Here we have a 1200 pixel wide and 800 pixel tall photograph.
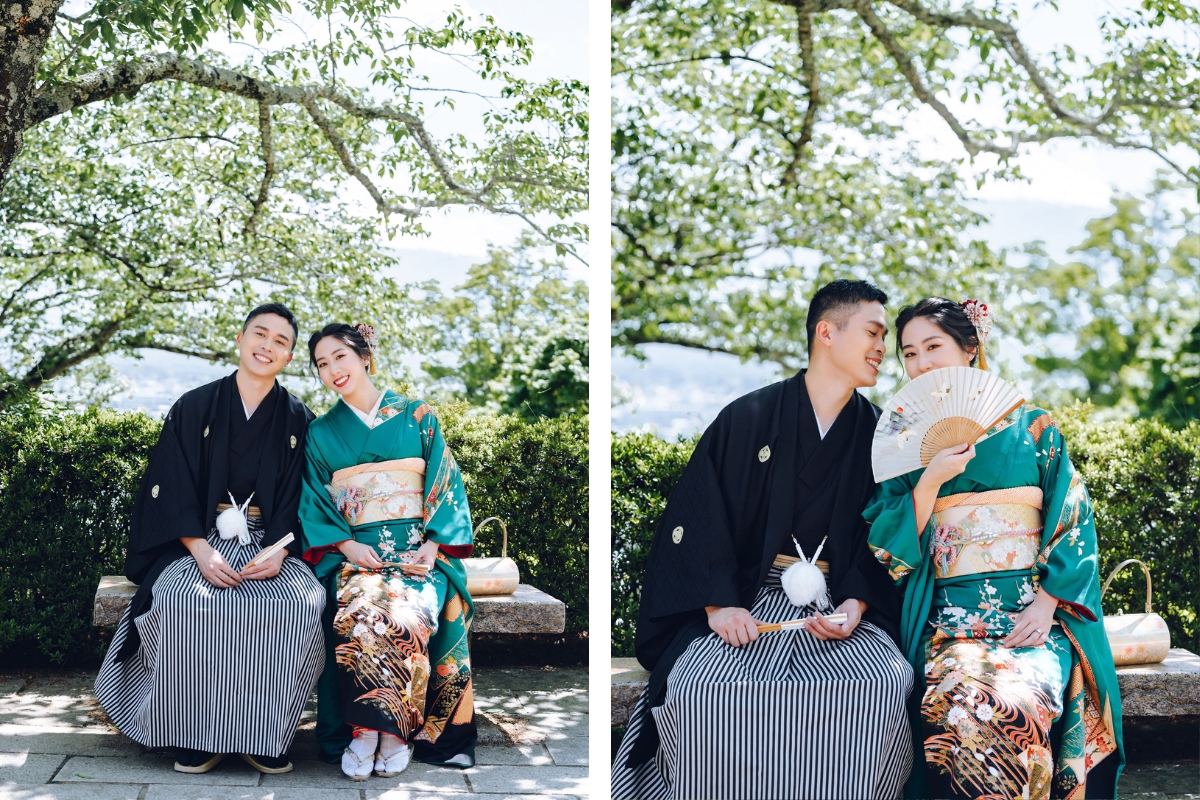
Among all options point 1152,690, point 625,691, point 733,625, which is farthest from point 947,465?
point 625,691

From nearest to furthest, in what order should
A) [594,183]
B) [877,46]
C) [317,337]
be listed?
[594,183] < [317,337] < [877,46]

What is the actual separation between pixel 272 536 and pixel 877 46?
5.10 meters

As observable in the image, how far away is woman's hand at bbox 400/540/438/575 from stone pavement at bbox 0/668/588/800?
2.12 ft

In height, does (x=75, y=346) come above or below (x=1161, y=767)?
above

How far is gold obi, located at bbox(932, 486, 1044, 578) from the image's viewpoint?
2.62 m

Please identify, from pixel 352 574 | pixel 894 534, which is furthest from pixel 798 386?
pixel 352 574

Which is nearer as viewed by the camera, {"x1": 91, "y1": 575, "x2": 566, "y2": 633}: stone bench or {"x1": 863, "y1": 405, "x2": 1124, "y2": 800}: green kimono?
{"x1": 863, "y1": 405, "x2": 1124, "y2": 800}: green kimono

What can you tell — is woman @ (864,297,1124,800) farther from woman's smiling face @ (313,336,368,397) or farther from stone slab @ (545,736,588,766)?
woman's smiling face @ (313,336,368,397)

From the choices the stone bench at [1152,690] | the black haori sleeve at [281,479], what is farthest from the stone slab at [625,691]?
the black haori sleeve at [281,479]

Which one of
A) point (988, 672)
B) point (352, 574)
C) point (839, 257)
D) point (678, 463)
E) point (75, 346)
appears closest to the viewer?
point (988, 672)

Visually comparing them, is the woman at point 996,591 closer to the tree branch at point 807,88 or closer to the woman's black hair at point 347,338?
the woman's black hair at point 347,338

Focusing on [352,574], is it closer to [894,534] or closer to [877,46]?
[894,534]

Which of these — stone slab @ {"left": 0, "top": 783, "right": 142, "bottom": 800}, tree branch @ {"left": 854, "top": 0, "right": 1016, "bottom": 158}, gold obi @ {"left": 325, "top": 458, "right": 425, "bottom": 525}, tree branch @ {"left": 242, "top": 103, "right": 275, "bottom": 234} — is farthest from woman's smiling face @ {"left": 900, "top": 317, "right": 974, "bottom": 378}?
tree branch @ {"left": 242, "top": 103, "right": 275, "bottom": 234}

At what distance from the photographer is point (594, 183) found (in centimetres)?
282
